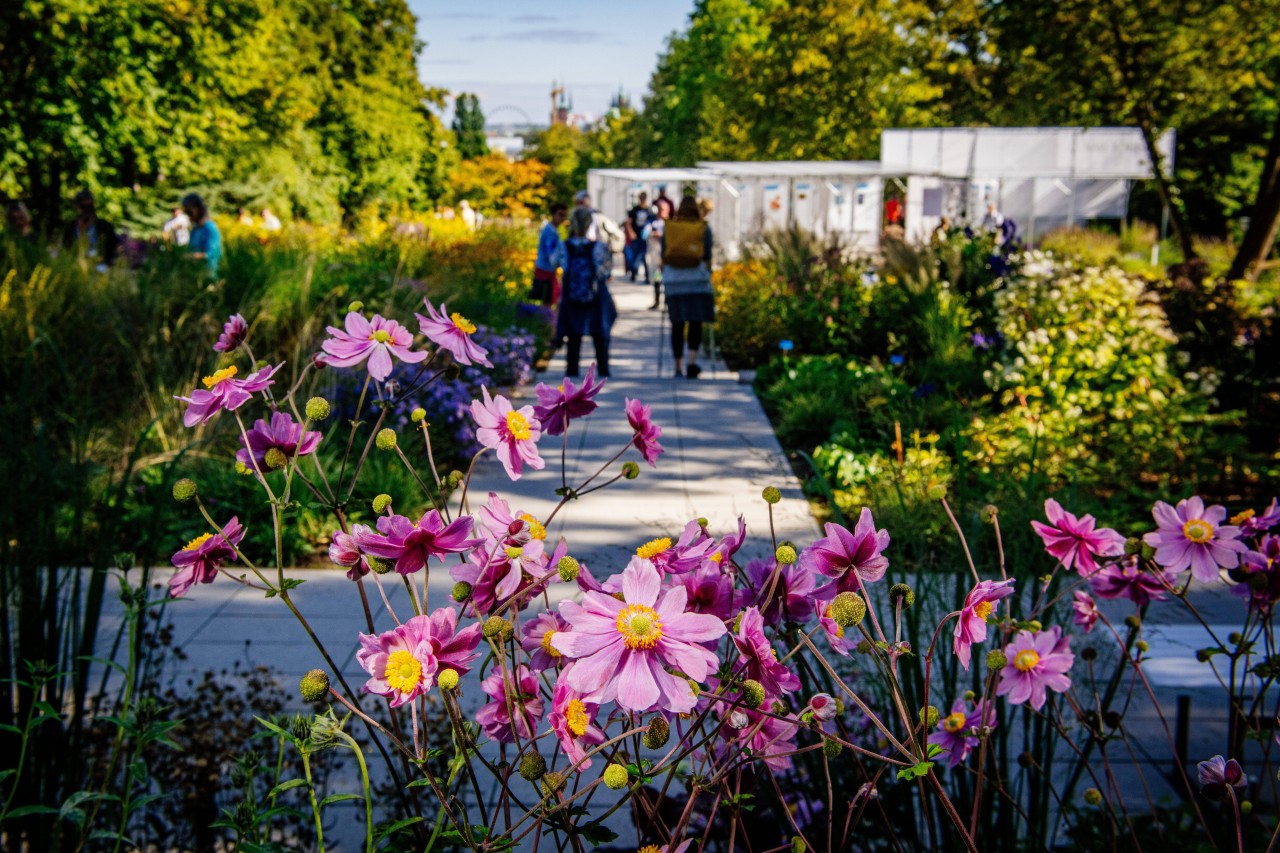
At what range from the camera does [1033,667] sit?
1.48 metres

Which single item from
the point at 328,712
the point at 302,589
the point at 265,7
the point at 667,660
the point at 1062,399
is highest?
the point at 265,7

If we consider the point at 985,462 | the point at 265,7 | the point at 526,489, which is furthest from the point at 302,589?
the point at 265,7

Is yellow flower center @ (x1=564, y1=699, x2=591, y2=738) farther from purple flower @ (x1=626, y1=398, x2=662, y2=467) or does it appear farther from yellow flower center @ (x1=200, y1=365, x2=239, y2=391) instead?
yellow flower center @ (x1=200, y1=365, x2=239, y2=391)

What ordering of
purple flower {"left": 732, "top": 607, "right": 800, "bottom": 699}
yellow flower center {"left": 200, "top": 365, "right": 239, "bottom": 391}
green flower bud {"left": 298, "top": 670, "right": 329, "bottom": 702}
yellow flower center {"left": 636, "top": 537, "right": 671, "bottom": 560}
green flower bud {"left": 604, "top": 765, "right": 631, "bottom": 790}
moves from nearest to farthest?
green flower bud {"left": 604, "top": 765, "right": 631, "bottom": 790}
green flower bud {"left": 298, "top": 670, "right": 329, "bottom": 702}
purple flower {"left": 732, "top": 607, "right": 800, "bottom": 699}
yellow flower center {"left": 636, "top": 537, "right": 671, "bottom": 560}
yellow flower center {"left": 200, "top": 365, "right": 239, "bottom": 391}

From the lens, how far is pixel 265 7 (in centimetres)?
2055

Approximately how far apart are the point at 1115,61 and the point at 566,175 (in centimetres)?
4471

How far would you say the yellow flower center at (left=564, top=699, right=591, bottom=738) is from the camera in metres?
1.15

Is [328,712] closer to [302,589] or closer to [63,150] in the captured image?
[302,589]

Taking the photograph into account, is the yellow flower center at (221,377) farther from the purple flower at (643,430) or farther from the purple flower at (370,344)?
the purple flower at (643,430)

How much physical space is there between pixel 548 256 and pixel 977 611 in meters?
10.6

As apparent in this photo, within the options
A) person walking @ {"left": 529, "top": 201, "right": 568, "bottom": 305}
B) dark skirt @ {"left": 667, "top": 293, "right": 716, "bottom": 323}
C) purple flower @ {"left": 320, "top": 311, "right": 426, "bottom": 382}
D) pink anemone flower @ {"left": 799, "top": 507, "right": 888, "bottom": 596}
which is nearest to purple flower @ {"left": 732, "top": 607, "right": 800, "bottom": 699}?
pink anemone flower @ {"left": 799, "top": 507, "right": 888, "bottom": 596}

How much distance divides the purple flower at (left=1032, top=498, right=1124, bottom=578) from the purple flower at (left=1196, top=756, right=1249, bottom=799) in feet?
0.95

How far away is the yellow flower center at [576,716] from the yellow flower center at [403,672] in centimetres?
15

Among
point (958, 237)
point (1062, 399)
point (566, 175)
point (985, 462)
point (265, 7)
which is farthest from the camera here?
point (566, 175)
